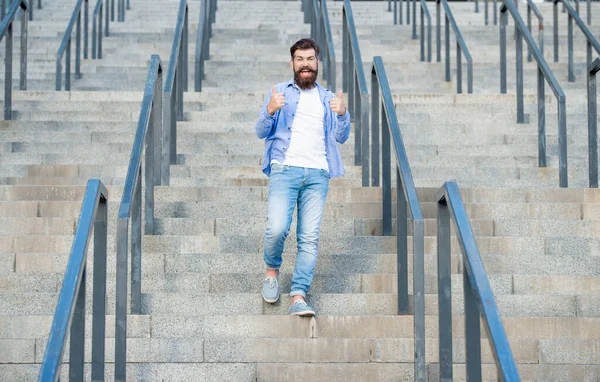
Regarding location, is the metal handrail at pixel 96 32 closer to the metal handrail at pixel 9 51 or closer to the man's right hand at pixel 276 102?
the metal handrail at pixel 9 51

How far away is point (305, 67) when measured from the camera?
5.58 m

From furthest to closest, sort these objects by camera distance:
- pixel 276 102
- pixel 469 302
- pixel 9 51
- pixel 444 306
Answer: pixel 9 51, pixel 276 102, pixel 444 306, pixel 469 302

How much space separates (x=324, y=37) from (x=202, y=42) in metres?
1.04

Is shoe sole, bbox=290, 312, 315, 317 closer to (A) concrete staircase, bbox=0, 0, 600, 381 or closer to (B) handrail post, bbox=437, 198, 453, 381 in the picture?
(A) concrete staircase, bbox=0, 0, 600, 381

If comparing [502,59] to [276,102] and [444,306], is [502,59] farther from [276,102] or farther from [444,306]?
[444,306]

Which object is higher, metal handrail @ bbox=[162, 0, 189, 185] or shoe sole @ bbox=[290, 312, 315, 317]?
metal handrail @ bbox=[162, 0, 189, 185]

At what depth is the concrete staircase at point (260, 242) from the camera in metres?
5.14

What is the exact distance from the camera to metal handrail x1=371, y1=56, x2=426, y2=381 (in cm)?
484

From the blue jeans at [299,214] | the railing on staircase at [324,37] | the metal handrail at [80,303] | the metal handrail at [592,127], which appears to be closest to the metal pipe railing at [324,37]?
the railing on staircase at [324,37]

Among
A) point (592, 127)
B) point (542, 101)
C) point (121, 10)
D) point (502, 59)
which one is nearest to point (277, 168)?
point (592, 127)

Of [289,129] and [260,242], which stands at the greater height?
[289,129]

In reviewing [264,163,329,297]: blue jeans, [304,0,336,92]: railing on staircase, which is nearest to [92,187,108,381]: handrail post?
[264,163,329,297]: blue jeans

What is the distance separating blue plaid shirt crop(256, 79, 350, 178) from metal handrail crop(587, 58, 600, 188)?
2.34 m

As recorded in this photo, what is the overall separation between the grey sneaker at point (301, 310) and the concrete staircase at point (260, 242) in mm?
39
